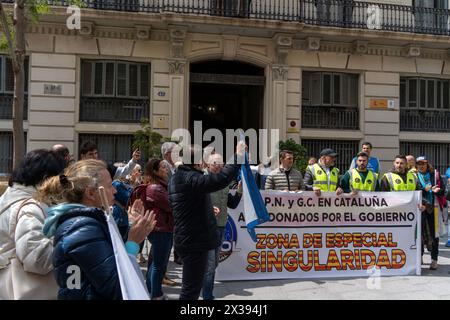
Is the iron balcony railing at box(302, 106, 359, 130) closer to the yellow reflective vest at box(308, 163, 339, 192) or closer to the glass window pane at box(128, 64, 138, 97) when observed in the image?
the glass window pane at box(128, 64, 138, 97)

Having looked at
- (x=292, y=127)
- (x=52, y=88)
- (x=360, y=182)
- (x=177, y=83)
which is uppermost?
(x=177, y=83)

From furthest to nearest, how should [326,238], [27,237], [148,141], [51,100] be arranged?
[51,100] → [148,141] → [326,238] → [27,237]

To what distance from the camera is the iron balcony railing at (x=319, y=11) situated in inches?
579

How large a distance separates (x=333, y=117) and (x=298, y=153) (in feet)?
10.8

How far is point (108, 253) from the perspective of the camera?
85.7 inches

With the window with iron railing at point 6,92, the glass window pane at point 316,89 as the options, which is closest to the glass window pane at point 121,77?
the window with iron railing at point 6,92

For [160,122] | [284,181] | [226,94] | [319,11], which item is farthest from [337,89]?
[284,181]

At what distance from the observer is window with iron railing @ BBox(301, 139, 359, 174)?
15.9m

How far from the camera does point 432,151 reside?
16.7 meters

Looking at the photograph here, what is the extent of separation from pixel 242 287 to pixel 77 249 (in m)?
4.35

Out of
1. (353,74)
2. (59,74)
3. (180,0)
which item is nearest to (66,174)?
(59,74)

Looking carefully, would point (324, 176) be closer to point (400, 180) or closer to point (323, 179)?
point (323, 179)

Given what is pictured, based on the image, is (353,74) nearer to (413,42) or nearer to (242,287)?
(413,42)

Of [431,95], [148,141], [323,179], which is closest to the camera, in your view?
[323,179]
